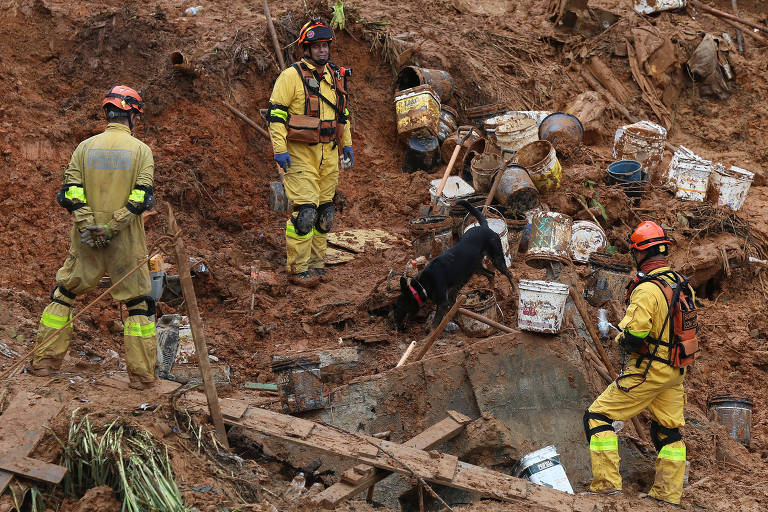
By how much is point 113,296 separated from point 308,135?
3.32m

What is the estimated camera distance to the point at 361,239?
32.2 feet

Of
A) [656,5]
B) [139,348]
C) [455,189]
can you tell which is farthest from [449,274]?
[656,5]

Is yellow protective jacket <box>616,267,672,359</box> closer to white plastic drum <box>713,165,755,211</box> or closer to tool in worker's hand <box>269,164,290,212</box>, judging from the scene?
tool in worker's hand <box>269,164,290,212</box>

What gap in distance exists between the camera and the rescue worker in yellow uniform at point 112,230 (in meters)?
5.59

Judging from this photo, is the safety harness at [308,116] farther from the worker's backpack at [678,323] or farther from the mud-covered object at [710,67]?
the mud-covered object at [710,67]

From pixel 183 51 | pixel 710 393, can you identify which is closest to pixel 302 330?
pixel 710 393

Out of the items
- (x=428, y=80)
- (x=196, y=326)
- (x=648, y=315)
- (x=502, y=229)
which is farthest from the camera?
(x=428, y=80)

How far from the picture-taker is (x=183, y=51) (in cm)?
1084

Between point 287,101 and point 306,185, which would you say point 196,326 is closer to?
point 306,185

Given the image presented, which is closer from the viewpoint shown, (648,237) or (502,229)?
(648,237)

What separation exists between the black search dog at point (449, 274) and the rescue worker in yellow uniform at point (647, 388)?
2.23 meters

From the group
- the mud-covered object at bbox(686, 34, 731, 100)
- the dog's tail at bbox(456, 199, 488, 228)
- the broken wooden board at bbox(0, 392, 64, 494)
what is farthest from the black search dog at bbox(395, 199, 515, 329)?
the mud-covered object at bbox(686, 34, 731, 100)

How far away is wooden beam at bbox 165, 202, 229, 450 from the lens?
15.8 ft

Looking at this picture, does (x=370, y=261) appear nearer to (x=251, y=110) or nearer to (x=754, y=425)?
(x=251, y=110)
